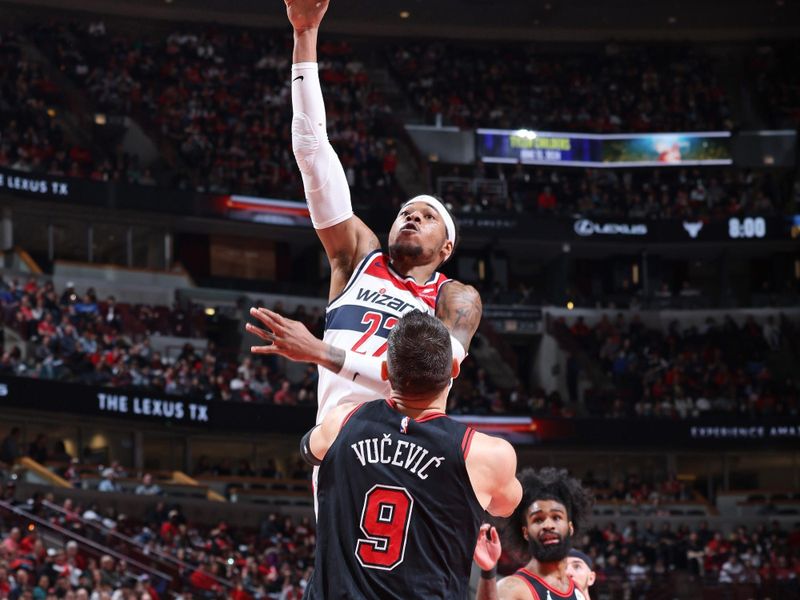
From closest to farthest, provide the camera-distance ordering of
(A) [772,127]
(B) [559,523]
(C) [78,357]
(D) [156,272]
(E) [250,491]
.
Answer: (B) [559,523] → (C) [78,357] → (E) [250,491] → (D) [156,272] → (A) [772,127]

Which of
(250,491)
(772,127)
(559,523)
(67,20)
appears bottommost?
(250,491)

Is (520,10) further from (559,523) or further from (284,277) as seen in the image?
(559,523)

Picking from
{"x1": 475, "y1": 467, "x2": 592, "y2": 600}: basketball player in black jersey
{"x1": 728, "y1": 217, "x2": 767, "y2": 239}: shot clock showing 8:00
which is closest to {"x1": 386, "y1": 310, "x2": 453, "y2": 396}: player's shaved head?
{"x1": 475, "y1": 467, "x2": 592, "y2": 600}: basketball player in black jersey

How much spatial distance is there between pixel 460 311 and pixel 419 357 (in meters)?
1.85

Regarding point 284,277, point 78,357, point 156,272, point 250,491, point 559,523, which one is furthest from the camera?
point 284,277

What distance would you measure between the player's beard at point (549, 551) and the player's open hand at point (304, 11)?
10.5 feet

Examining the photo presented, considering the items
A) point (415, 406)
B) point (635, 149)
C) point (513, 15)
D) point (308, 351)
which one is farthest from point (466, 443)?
point (513, 15)

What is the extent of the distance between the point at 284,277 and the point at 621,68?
49.0 ft

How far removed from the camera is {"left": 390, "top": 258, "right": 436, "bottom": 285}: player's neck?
7.30 metres

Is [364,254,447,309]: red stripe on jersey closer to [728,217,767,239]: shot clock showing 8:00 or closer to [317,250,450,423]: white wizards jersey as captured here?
[317,250,450,423]: white wizards jersey

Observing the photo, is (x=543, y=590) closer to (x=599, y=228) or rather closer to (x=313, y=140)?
(x=313, y=140)

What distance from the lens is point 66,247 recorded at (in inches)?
1580

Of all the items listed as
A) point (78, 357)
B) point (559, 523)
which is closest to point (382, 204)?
point (78, 357)

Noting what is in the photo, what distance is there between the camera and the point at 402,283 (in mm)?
7219
